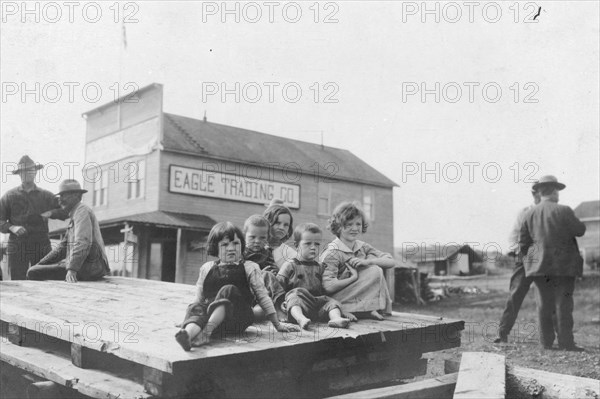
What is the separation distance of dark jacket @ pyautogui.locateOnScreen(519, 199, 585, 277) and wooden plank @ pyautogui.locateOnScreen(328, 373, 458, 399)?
524 cm

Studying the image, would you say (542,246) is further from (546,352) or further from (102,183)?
(102,183)

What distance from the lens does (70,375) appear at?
A: 141 inches

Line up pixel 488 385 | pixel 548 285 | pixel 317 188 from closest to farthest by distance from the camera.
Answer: pixel 488 385, pixel 548 285, pixel 317 188

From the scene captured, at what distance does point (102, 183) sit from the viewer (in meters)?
23.5

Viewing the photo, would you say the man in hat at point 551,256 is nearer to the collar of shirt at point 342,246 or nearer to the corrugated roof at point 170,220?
the collar of shirt at point 342,246

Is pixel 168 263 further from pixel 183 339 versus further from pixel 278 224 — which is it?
pixel 183 339

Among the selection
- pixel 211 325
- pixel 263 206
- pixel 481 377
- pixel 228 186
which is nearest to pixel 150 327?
pixel 211 325

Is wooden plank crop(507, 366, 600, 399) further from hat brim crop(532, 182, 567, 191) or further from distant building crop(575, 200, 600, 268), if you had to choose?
distant building crop(575, 200, 600, 268)

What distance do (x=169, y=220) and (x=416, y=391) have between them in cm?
1774

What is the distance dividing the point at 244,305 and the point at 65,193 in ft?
13.9

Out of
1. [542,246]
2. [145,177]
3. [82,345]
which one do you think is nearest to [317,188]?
[145,177]

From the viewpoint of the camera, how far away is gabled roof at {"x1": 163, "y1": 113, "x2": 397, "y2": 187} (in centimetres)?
2253

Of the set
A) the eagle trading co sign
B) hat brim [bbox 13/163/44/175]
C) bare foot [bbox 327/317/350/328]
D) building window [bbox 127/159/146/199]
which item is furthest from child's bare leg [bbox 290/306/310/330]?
building window [bbox 127/159/146/199]

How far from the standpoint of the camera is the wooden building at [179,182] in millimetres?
20328
